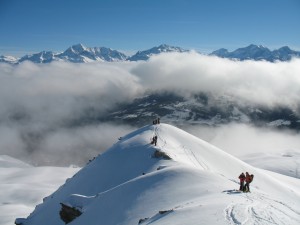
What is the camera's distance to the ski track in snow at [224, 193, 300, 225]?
76.4ft

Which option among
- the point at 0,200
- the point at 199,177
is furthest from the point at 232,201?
the point at 0,200

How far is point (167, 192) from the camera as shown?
3641 centimetres

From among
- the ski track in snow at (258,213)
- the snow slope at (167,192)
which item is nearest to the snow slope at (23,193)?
the snow slope at (167,192)

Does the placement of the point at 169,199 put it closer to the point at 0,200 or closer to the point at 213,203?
the point at 213,203

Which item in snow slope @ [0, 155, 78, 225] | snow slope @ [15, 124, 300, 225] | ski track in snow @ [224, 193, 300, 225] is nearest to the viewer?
ski track in snow @ [224, 193, 300, 225]

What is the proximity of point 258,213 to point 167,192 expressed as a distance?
13.0 m

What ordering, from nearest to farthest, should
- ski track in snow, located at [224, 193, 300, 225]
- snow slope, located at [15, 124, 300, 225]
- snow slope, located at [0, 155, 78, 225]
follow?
ski track in snow, located at [224, 193, 300, 225] → snow slope, located at [15, 124, 300, 225] → snow slope, located at [0, 155, 78, 225]

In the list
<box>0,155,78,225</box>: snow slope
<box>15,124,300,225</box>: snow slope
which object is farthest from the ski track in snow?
<box>0,155,78,225</box>: snow slope

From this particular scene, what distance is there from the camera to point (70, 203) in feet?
144

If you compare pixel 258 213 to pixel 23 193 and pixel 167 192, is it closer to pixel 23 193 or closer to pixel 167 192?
pixel 167 192

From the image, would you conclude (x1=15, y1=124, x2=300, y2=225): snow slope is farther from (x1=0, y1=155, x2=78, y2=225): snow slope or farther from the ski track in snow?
(x1=0, y1=155, x2=78, y2=225): snow slope

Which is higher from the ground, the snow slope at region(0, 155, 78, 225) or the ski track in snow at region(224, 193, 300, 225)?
the snow slope at region(0, 155, 78, 225)

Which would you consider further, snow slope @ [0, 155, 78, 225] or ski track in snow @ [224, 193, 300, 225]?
snow slope @ [0, 155, 78, 225]

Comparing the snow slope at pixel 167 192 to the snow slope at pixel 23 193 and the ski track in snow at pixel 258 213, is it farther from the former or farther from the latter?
the snow slope at pixel 23 193
